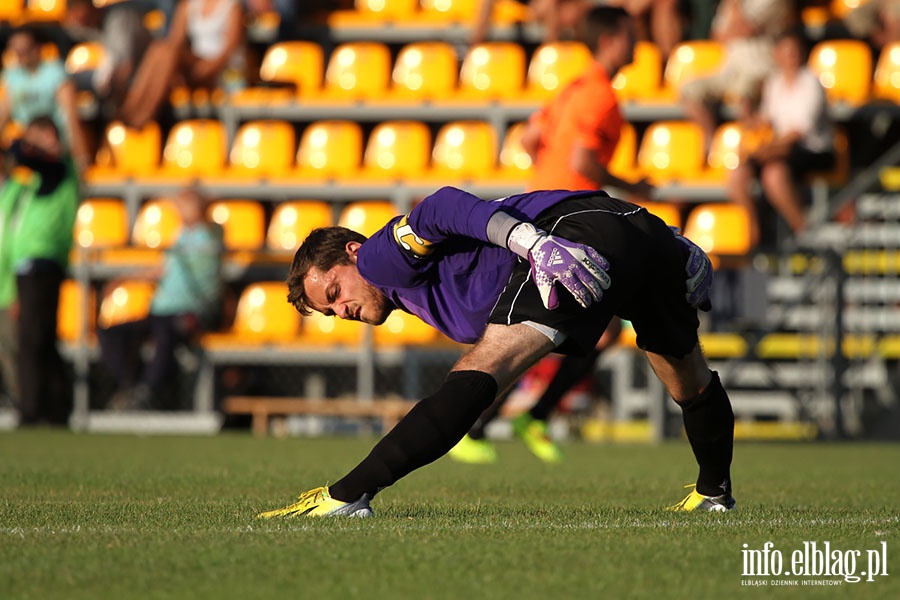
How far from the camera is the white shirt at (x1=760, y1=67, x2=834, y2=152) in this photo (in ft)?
43.6

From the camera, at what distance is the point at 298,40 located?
1673cm

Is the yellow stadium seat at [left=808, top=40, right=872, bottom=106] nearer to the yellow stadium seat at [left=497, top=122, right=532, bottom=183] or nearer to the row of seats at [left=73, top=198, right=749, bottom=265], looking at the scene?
the row of seats at [left=73, top=198, right=749, bottom=265]

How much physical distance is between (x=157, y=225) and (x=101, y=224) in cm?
80

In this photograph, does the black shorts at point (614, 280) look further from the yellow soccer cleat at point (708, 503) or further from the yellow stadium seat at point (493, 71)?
the yellow stadium seat at point (493, 71)

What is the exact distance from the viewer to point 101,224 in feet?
52.9

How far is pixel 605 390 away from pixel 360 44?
4681 millimetres

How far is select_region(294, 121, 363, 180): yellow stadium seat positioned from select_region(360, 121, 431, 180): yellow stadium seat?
193mm

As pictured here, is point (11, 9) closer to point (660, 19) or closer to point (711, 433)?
point (660, 19)

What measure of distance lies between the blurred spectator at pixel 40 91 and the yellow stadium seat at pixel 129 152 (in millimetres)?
1467

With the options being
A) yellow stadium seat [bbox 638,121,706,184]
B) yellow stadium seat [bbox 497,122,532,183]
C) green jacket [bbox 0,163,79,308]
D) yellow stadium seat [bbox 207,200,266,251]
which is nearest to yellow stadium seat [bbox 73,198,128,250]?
yellow stadium seat [bbox 207,200,266,251]

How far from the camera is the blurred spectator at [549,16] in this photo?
1531 centimetres

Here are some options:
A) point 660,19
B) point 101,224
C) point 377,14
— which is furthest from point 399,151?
point 101,224

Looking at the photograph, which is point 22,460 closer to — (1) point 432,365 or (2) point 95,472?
(2) point 95,472

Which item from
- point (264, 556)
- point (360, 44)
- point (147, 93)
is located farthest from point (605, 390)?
point (264, 556)
